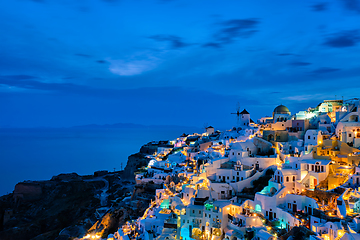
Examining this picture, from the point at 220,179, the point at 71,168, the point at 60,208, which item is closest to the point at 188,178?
the point at 220,179

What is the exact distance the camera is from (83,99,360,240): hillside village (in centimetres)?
1932

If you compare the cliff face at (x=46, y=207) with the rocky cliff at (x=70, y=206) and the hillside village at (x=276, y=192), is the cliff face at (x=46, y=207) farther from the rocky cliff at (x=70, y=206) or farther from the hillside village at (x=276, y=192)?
the hillside village at (x=276, y=192)

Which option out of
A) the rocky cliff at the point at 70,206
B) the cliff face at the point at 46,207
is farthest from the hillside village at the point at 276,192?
the cliff face at the point at 46,207

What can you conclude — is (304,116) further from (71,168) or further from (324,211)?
(71,168)

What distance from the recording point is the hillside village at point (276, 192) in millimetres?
19317

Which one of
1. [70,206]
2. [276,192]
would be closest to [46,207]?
[70,206]

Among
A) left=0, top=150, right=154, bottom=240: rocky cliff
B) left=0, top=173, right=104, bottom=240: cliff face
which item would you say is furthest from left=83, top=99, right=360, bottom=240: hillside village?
left=0, top=173, right=104, bottom=240: cliff face

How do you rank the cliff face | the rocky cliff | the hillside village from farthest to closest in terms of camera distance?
the cliff face, the rocky cliff, the hillside village

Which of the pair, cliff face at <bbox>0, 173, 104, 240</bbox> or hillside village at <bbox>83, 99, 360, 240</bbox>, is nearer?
hillside village at <bbox>83, 99, 360, 240</bbox>

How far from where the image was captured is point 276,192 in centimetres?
2298

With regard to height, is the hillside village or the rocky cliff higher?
the hillside village

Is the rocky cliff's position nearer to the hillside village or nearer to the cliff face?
the cliff face

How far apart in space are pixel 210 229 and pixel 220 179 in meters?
6.43

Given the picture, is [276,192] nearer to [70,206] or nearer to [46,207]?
[70,206]
